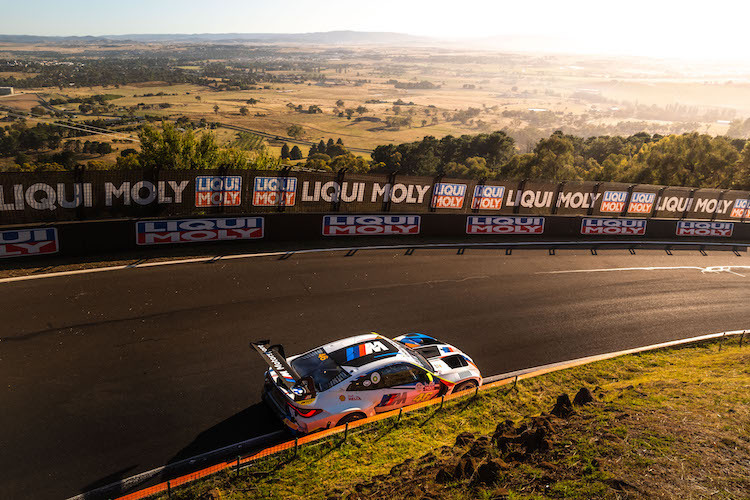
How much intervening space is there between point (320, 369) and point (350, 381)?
0.69 m

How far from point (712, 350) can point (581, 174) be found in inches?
1989

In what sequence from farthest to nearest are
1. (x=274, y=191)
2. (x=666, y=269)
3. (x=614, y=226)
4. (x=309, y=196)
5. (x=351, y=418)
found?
1. (x=614, y=226)
2. (x=666, y=269)
3. (x=309, y=196)
4. (x=274, y=191)
5. (x=351, y=418)

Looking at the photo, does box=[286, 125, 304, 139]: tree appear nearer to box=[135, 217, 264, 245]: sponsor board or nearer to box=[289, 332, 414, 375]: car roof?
box=[135, 217, 264, 245]: sponsor board

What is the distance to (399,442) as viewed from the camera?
867 cm

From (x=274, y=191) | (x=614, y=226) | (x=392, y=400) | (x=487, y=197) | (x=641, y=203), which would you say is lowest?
(x=392, y=400)

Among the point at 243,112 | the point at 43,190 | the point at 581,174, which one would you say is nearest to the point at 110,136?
the point at 243,112

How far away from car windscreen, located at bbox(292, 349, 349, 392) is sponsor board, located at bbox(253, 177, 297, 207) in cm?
1021

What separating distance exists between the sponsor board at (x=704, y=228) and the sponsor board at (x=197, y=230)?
75.0 ft

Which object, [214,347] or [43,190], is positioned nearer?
[214,347]

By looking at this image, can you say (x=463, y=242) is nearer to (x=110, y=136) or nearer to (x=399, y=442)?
(x=399, y=442)

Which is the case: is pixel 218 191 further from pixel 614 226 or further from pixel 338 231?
pixel 614 226

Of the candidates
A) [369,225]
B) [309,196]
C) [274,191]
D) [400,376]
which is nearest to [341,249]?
[369,225]

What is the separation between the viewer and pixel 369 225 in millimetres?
20781

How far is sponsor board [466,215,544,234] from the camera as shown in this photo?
22656 millimetres
